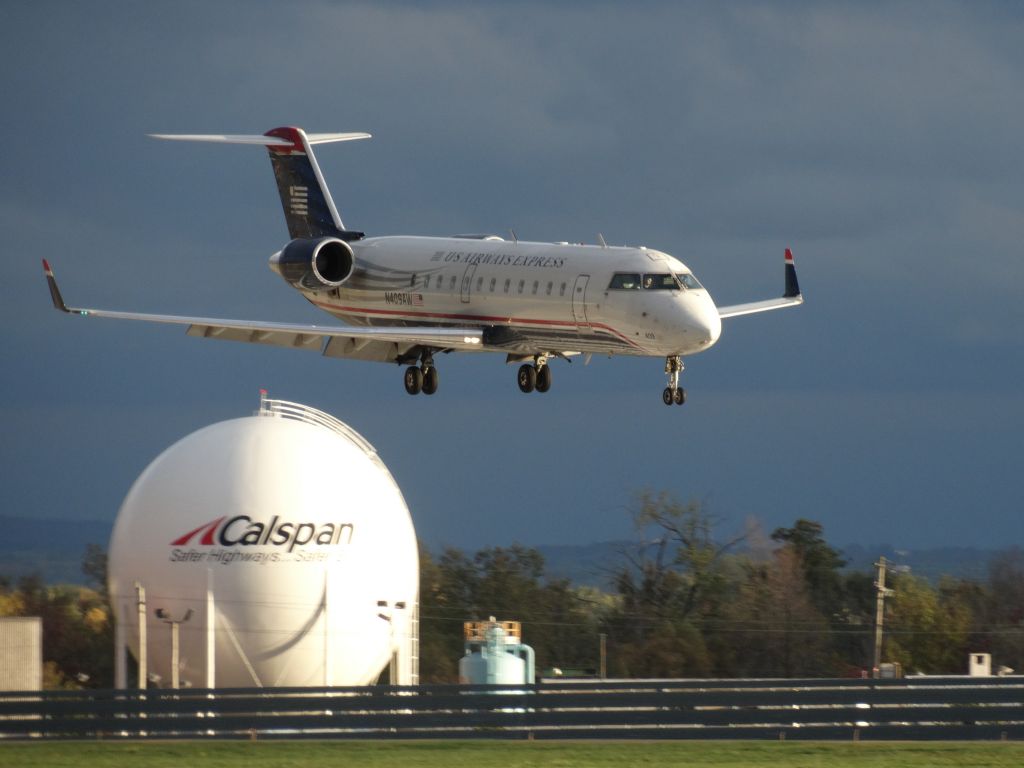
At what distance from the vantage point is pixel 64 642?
5722cm

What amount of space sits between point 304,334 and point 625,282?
38.0 ft

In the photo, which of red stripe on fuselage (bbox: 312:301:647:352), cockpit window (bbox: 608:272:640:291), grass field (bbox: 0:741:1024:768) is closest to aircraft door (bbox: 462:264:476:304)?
red stripe on fuselage (bbox: 312:301:647:352)

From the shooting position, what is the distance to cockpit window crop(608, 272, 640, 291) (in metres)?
40.3

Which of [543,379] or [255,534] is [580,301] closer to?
[543,379]

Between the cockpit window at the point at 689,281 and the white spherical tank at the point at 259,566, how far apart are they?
8.37 m

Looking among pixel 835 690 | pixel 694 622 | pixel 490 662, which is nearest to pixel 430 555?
pixel 694 622

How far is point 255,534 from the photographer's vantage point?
118 ft

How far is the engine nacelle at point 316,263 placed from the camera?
48688mm

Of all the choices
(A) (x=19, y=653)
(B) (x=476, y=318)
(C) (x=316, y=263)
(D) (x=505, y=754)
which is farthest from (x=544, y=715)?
(C) (x=316, y=263)

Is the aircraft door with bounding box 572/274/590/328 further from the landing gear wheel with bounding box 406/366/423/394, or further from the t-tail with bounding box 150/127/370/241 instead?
the t-tail with bounding box 150/127/370/241

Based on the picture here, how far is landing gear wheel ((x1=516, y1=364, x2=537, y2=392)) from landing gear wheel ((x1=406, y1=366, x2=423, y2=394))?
3999 millimetres

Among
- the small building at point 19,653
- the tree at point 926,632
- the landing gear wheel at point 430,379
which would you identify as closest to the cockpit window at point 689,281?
the landing gear wheel at point 430,379

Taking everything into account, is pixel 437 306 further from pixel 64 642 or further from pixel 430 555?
pixel 430 555

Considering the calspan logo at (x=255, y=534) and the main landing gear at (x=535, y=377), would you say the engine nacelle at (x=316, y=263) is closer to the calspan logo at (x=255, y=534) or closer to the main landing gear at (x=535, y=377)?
the main landing gear at (x=535, y=377)
